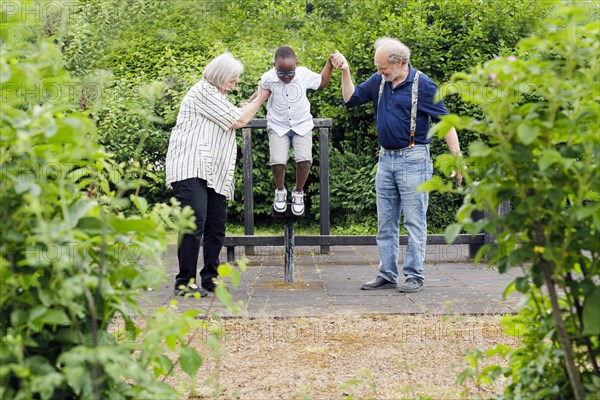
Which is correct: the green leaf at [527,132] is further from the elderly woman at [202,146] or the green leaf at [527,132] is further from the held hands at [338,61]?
the held hands at [338,61]

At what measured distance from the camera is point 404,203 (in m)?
6.18

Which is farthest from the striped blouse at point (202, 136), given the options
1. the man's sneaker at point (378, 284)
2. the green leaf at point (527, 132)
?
the green leaf at point (527, 132)

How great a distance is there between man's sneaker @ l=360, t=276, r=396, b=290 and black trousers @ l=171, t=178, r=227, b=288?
1311mm

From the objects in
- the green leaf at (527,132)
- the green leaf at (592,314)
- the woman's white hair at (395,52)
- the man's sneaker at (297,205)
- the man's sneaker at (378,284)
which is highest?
the woman's white hair at (395,52)

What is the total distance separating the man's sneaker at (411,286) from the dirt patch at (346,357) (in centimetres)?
97

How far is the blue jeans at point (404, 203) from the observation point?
6.06 meters

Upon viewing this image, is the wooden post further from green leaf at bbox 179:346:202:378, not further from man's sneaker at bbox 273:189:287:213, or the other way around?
green leaf at bbox 179:346:202:378

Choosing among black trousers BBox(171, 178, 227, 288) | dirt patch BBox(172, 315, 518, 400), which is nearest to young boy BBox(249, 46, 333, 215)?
black trousers BBox(171, 178, 227, 288)

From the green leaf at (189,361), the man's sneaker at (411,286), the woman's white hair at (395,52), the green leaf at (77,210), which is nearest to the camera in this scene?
the green leaf at (77,210)

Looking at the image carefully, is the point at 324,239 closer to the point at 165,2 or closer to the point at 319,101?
the point at 319,101

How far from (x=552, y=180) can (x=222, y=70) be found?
3998mm

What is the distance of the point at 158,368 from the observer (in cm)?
253

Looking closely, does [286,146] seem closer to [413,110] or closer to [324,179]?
[413,110]

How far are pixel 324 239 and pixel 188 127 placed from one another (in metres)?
2.57
